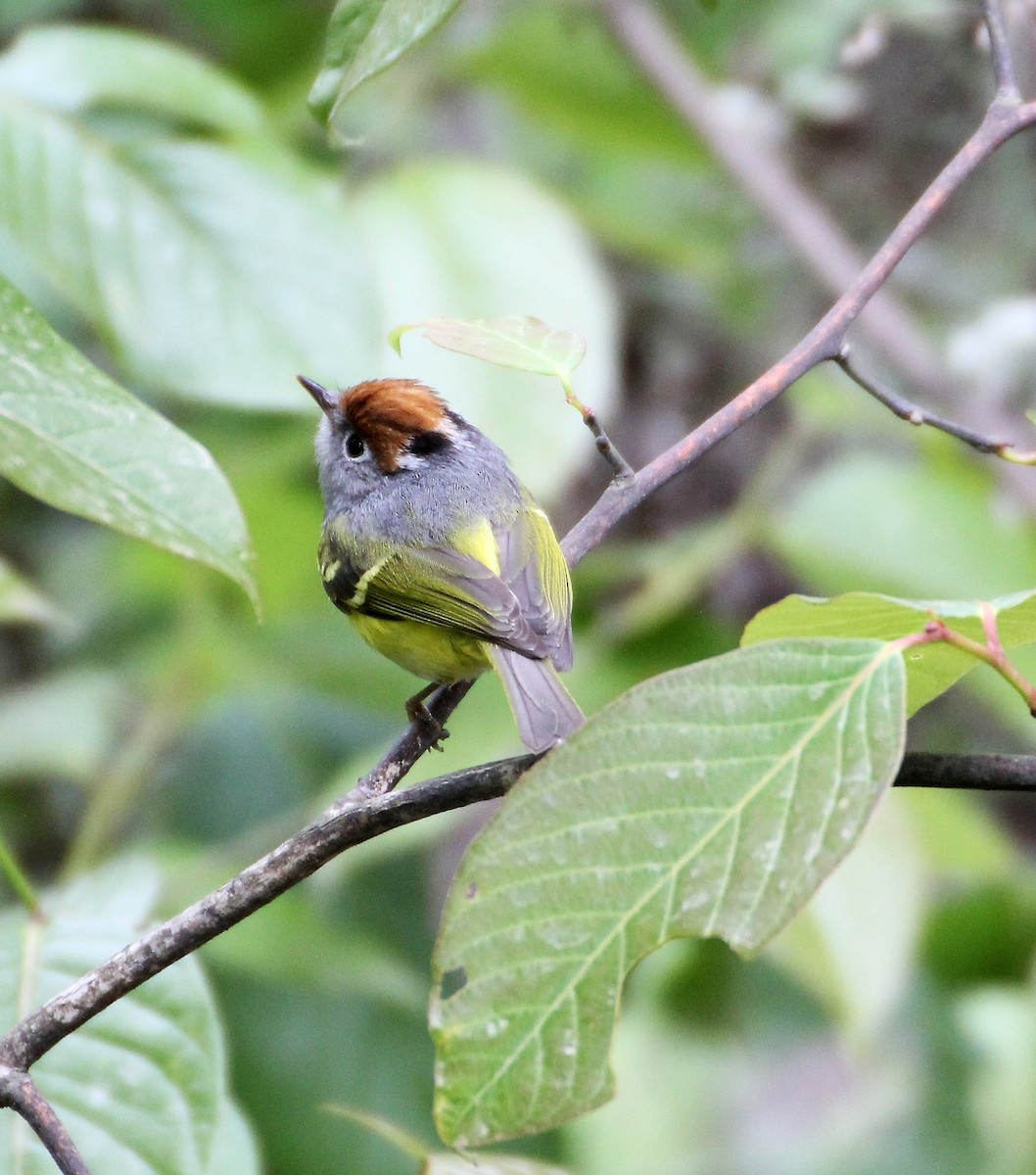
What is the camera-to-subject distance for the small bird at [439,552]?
1.96 meters

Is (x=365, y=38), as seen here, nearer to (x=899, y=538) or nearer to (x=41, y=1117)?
(x=41, y=1117)

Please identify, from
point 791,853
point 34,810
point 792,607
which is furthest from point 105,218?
point 34,810

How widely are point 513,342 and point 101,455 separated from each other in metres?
0.44

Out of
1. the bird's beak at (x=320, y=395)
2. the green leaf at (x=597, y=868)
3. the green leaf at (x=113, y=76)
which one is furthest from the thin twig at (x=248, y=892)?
the green leaf at (x=113, y=76)

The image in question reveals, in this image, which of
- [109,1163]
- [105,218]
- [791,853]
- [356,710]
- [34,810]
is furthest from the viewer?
[34,810]

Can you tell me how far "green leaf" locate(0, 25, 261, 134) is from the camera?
2.39m

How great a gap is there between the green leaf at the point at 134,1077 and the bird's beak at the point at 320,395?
1006 millimetres

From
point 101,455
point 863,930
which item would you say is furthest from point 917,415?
point 863,930

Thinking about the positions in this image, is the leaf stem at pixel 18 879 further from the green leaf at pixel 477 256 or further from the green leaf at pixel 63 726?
the green leaf at pixel 477 256

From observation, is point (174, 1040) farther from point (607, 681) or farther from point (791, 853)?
point (607, 681)

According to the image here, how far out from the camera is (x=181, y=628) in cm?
350

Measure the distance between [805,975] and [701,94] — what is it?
213 cm

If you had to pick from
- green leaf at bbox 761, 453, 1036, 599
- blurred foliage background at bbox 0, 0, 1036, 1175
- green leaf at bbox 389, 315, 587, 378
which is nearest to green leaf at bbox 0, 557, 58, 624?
blurred foliage background at bbox 0, 0, 1036, 1175

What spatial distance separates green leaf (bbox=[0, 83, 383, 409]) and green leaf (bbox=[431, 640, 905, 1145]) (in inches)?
50.6
